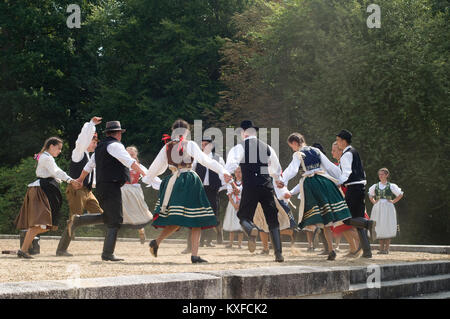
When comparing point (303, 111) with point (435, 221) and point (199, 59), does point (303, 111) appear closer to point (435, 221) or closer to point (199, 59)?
point (435, 221)

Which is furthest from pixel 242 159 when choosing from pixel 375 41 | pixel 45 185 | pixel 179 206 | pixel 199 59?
pixel 199 59

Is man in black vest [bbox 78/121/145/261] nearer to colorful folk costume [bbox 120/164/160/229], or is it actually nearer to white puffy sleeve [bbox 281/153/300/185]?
colorful folk costume [bbox 120/164/160/229]

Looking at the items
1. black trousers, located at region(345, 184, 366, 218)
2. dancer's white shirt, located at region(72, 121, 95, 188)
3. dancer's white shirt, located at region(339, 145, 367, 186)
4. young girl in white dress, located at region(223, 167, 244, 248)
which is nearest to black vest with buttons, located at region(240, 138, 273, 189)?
dancer's white shirt, located at region(339, 145, 367, 186)

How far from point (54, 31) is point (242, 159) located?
2539cm

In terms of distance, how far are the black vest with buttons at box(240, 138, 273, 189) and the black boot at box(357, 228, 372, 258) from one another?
6.78ft

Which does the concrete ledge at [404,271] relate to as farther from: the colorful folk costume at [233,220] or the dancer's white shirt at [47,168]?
the colorful folk costume at [233,220]

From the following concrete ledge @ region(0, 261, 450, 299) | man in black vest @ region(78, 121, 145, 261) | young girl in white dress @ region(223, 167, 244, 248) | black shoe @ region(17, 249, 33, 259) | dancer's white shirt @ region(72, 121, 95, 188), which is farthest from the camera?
young girl in white dress @ region(223, 167, 244, 248)

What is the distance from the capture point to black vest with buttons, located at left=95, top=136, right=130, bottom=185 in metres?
9.61

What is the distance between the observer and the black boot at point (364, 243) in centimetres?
1118

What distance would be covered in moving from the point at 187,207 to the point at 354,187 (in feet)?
11.6

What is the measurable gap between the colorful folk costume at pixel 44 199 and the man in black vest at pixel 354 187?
14.4 feet

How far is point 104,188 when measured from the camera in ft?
31.6

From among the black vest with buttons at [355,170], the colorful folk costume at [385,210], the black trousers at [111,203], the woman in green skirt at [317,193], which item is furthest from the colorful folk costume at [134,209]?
the colorful folk costume at [385,210]

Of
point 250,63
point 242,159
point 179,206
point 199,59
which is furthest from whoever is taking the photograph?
point 199,59
